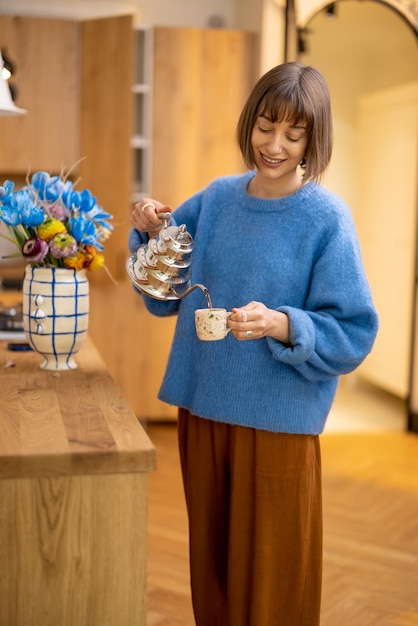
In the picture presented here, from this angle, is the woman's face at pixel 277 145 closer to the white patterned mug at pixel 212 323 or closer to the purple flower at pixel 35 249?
the white patterned mug at pixel 212 323

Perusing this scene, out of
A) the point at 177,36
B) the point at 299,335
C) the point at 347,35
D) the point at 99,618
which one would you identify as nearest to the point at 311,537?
the point at 299,335

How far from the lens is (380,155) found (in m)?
6.15

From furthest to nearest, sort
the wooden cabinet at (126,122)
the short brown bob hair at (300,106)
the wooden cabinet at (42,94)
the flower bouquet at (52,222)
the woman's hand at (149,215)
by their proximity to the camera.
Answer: the wooden cabinet at (42,94) < the wooden cabinet at (126,122) < the flower bouquet at (52,222) < the woman's hand at (149,215) < the short brown bob hair at (300,106)

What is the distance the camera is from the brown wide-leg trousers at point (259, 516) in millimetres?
1962

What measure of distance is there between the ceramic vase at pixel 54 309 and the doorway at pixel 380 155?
327cm

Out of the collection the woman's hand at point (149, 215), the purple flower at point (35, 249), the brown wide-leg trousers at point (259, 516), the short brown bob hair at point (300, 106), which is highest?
the short brown bob hair at point (300, 106)

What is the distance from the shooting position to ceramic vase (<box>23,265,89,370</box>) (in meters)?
2.18

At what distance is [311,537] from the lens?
2.03 metres

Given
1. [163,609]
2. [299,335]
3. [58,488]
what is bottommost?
[163,609]

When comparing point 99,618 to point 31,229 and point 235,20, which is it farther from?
point 235,20

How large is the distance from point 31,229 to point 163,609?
4.52 ft

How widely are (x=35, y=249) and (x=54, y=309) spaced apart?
0.16 m

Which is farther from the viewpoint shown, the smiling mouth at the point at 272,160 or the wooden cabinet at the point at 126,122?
the wooden cabinet at the point at 126,122

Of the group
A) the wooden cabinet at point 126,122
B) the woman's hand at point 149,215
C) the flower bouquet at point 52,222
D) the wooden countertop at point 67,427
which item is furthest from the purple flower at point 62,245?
the wooden cabinet at point 126,122
